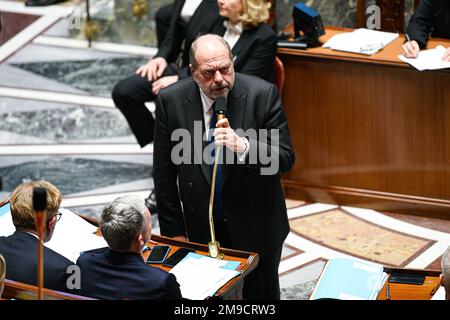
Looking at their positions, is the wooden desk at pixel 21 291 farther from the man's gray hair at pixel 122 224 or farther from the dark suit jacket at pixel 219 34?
the dark suit jacket at pixel 219 34

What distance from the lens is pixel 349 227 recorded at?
670 cm

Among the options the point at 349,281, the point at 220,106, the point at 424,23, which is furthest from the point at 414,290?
the point at 424,23

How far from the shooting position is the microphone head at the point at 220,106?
434 centimetres

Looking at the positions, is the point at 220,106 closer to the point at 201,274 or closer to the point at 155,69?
the point at 201,274

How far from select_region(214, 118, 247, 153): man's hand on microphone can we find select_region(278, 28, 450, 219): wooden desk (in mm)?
2546

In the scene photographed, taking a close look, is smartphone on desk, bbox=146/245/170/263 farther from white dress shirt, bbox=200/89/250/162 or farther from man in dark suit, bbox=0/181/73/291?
white dress shirt, bbox=200/89/250/162

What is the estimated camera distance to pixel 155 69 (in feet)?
22.8

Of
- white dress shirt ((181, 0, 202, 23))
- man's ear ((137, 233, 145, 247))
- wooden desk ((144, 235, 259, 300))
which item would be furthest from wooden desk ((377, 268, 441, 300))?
white dress shirt ((181, 0, 202, 23))

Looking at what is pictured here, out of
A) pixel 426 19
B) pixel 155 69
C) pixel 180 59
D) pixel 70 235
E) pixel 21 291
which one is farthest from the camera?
pixel 180 59

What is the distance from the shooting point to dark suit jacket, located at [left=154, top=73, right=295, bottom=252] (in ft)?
15.5

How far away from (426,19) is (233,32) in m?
1.34

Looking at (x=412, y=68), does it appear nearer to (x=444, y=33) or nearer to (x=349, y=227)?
(x=444, y=33)

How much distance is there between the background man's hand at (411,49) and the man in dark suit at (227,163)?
6.63 ft
